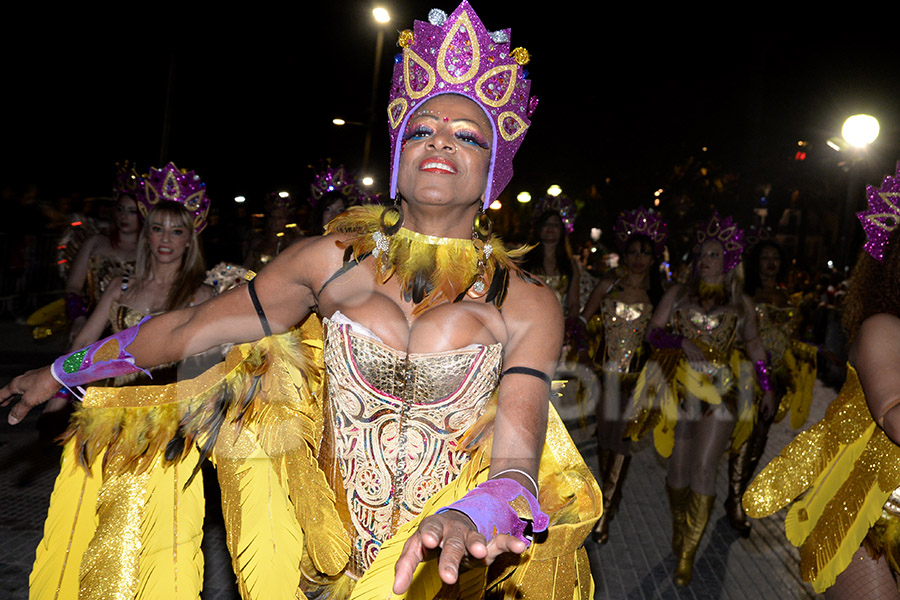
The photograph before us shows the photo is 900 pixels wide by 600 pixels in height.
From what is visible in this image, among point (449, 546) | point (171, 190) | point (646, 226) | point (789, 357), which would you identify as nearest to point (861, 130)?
point (789, 357)

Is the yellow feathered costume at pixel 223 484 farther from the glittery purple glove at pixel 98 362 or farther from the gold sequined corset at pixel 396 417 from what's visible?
the glittery purple glove at pixel 98 362

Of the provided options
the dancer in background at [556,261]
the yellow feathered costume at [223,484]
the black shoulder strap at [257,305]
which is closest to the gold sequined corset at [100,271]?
the yellow feathered costume at [223,484]

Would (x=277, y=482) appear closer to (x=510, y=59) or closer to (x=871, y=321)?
(x=510, y=59)

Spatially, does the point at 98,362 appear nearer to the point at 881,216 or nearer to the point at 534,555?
the point at 534,555

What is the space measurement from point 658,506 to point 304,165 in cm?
1750

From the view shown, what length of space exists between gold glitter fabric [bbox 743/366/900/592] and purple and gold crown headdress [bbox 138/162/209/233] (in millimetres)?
3809

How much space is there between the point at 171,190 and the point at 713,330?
4.15 metres

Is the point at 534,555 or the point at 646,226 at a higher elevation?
the point at 646,226

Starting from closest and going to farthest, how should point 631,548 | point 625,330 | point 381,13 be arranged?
point 631,548
point 625,330
point 381,13

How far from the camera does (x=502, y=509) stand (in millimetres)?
1560

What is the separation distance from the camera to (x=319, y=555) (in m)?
2.26

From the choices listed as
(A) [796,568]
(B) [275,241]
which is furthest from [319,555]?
(B) [275,241]

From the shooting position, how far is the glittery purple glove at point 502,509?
1.48 metres

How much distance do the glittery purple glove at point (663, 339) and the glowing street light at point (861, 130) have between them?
4.38 metres
